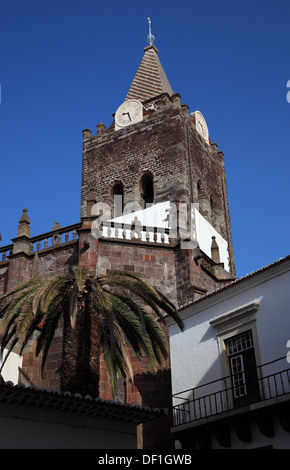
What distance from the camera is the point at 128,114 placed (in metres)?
36.8

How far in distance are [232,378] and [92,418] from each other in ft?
15.2

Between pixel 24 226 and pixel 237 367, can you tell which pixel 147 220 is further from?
pixel 237 367

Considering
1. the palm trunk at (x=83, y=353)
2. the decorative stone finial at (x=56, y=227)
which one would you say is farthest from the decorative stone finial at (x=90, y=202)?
the palm trunk at (x=83, y=353)

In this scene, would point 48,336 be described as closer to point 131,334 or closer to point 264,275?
point 131,334

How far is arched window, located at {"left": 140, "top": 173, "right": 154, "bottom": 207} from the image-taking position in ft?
112

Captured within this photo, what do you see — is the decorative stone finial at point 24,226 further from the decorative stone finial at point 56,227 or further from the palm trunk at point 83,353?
the palm trunk at point 83,353

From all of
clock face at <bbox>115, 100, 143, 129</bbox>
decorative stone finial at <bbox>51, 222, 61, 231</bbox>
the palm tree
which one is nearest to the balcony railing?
the palm tree

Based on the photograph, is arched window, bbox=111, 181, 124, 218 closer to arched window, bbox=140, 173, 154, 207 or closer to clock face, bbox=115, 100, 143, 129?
arched window, bbox=140, 173, 154, 207

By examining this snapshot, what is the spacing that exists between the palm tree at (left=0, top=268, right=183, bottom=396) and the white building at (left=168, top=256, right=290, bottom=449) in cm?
188

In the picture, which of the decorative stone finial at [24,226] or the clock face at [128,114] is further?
the clock face at [128,114]

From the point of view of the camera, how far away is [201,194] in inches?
1350

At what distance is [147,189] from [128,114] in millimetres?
5160

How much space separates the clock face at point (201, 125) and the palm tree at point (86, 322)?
21.3 metres

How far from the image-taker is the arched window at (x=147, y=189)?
112 feet
